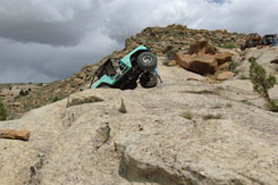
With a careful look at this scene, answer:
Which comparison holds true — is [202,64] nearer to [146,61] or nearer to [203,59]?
[203,59]

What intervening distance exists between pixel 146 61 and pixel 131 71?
0.98 metres

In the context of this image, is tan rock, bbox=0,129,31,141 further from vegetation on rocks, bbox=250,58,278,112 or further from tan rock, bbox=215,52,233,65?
tan rock, bbox=215,52,233,65

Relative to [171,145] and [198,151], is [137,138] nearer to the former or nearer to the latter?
[171,145]

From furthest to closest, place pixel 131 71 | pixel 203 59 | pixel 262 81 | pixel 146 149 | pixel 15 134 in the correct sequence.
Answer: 1. pixel 203 59
2. pixel 262 81
3. pixel 131 71
4. pixel 15 134
5. pixel 146 149

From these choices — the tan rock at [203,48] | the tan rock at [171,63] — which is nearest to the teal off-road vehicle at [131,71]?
the tan rock at [171,63]

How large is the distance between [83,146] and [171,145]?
248 centimetres

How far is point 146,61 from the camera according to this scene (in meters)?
13.3

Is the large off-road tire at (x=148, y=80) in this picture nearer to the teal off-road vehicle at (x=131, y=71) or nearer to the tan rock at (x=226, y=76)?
the teal off-road vehicle at (x=131, y=71)

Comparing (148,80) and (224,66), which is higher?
(224,66)

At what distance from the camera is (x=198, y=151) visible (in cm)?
498

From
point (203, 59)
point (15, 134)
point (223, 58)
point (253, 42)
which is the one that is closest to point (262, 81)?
point (15, 134)

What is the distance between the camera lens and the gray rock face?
4590 millimetres

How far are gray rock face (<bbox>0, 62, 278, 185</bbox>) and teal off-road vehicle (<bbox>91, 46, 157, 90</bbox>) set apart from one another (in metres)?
4.56

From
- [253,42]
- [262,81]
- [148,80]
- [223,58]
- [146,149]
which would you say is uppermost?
[253,42]
